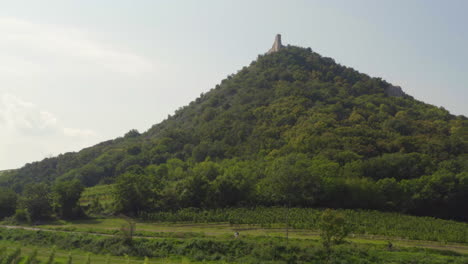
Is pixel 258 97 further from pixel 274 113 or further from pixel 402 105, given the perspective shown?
pixel 402 105

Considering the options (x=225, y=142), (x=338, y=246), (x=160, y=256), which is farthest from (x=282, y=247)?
(x=225, y=142)

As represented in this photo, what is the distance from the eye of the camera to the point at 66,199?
4966 cm

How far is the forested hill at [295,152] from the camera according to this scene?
53969mm

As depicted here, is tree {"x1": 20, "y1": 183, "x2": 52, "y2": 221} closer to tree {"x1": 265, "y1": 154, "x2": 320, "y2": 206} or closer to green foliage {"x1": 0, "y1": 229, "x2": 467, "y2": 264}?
green foliage {"x1": 0, "y1": 229, "x2": 467, "y2": 264}

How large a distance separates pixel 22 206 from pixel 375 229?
45181mm

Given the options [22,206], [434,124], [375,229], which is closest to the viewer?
[375,229]

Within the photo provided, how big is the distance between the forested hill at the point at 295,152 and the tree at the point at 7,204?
15.4 meters

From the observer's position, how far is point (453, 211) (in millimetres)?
56312

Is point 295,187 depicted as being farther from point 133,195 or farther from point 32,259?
point 32,259

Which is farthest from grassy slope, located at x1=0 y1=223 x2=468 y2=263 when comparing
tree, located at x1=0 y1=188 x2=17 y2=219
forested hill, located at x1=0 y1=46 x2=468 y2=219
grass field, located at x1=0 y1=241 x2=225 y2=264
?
tree, located at x1=0 y1=188 x2=17 y2=219

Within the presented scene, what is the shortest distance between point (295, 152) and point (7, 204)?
46.5m

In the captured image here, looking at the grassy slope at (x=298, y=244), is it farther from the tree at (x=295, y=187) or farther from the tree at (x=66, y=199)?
the tree at (x=295, y=187)

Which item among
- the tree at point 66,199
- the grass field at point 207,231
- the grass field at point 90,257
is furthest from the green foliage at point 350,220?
the grass field at point 90,257

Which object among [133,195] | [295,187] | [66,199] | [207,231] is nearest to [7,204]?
[66,199]
